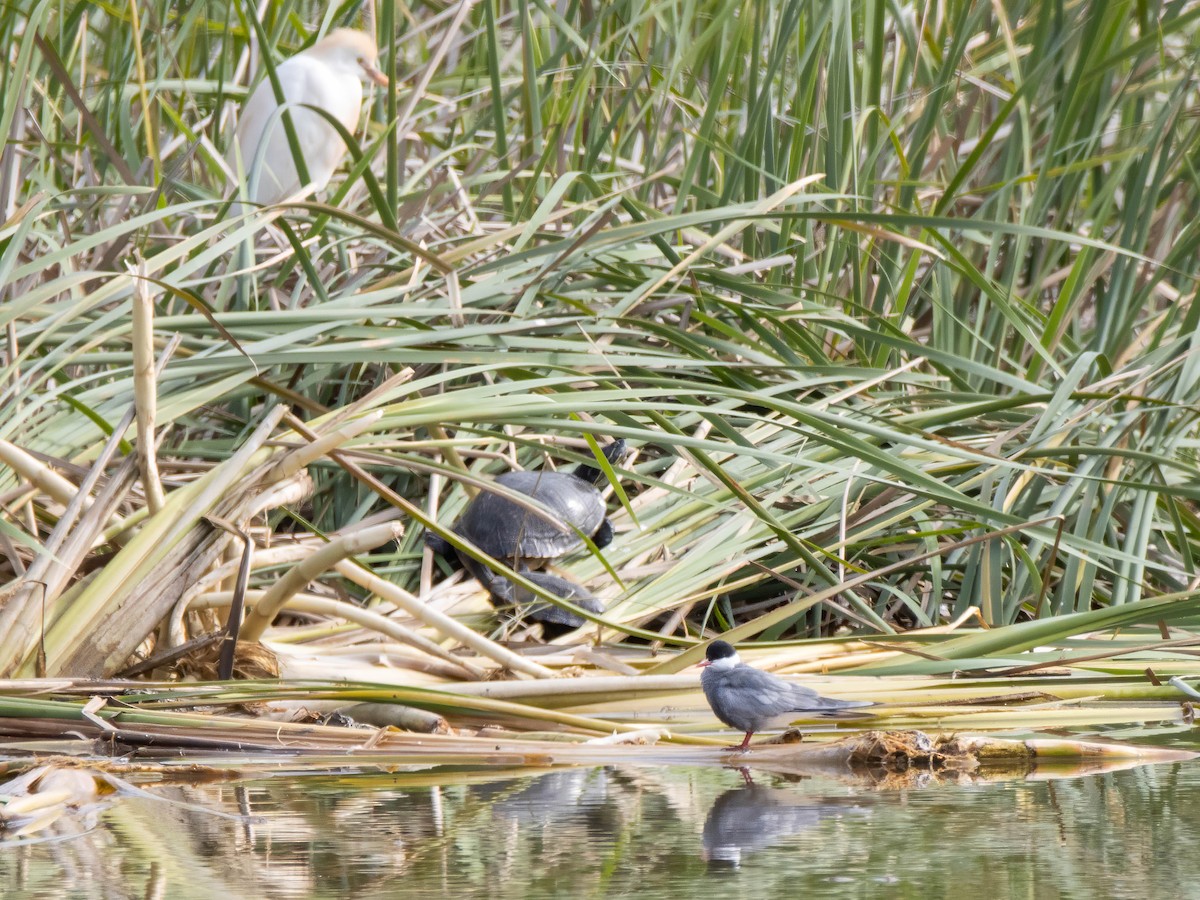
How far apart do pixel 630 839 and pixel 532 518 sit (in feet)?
4.78

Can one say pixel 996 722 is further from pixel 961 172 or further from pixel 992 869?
pixel 961 172

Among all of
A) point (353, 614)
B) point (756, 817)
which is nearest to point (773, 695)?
point (756, 817)

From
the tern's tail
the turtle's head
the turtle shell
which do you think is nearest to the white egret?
the turtle's head

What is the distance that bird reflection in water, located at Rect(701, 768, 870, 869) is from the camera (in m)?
1.47

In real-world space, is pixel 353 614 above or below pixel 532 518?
below

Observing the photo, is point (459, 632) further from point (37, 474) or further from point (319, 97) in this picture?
point (319, 97)

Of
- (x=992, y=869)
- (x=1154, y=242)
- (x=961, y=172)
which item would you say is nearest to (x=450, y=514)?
(x=961, y=172)

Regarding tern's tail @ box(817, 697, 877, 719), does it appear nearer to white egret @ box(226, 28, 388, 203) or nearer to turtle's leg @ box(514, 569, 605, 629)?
turtle's leg @ box(514, 569, 605, 629)

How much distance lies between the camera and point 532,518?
9.61ft

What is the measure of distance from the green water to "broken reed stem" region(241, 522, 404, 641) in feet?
1.21

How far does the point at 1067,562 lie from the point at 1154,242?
1.71 metres

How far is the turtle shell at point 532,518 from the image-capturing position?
9.49 feet

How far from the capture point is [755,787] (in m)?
1.77

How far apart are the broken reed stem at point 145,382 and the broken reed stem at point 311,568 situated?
0.69 ft
